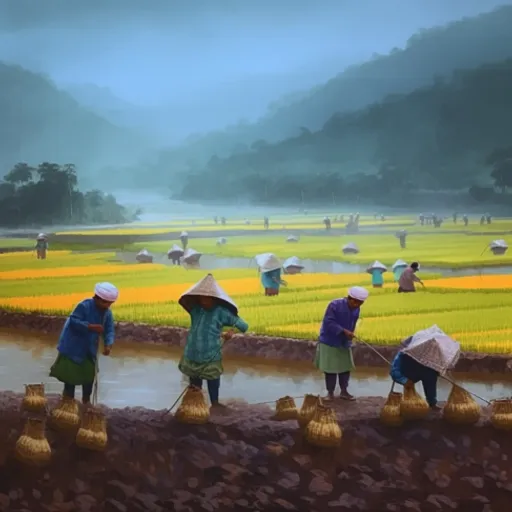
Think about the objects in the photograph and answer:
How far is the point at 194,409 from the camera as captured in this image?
4.20m

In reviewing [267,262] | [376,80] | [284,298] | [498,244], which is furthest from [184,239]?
[498,244]

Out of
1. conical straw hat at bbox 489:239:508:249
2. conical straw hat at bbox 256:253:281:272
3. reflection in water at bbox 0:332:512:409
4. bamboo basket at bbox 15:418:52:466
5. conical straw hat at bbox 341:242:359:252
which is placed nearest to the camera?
bamboo basket at bbox 15:418:52:466

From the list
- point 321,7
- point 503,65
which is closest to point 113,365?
point 321,7

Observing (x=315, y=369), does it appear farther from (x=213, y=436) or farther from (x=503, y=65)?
(x=503, y=65)

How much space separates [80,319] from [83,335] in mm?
85

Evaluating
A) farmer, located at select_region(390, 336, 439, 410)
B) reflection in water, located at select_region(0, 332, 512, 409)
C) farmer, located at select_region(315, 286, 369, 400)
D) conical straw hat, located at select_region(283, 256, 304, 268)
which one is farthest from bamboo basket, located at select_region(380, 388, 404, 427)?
conical straw hat, located at select_region(283, 256, 304, 268)

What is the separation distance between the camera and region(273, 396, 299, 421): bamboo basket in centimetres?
447

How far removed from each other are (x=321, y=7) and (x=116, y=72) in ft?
5.22

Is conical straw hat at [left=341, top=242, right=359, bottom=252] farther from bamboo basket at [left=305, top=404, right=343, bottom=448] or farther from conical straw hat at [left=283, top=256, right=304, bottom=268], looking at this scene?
bamboo basket at [left=305, top=404, right=343, bottom=448]

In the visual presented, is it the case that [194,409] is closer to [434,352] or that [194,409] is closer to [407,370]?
[407,370]

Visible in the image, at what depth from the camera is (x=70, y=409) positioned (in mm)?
4180

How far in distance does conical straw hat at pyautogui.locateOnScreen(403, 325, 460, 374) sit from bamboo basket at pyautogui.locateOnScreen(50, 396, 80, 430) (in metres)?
1.70

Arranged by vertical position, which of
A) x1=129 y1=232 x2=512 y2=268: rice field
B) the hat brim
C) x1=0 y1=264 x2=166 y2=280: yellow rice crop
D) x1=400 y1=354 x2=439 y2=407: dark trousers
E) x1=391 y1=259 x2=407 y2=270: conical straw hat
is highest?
x1=129 y1=232 x2=512 y2=268: rice field

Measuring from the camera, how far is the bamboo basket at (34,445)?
393 centimetres
